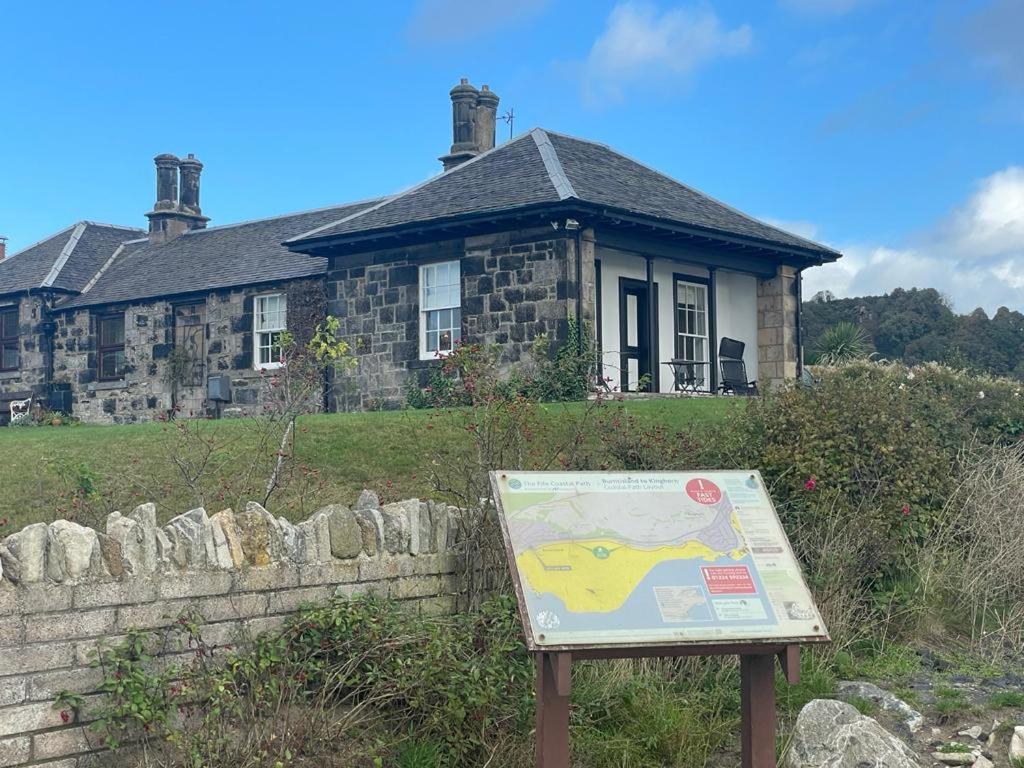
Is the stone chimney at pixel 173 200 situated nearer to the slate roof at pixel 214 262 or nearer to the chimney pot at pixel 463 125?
the slate roof at pixel 214 262

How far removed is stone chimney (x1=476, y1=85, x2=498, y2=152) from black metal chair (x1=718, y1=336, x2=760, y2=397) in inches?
255

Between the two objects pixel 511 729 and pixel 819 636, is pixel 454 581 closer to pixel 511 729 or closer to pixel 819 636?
pixel 511 729

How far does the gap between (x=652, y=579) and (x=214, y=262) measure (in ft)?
71.0

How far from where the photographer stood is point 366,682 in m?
6.07

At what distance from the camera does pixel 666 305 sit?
20172 mm

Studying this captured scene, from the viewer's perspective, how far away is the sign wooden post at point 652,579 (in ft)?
16.1

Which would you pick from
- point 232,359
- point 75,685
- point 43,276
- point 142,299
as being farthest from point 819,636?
point 43,276

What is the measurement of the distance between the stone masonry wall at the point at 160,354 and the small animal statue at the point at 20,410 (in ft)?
2.86

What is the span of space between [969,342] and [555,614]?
37.8 meters

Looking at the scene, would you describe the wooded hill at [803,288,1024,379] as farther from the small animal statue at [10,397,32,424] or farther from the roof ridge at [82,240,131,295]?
the small animal statue at [10,397,32,424]

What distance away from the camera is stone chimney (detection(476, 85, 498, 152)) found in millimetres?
22797

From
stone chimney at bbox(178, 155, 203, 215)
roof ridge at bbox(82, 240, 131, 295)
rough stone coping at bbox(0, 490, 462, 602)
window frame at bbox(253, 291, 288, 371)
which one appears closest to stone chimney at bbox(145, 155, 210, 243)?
stone chimney at bbox(178, 155, 203, 215)

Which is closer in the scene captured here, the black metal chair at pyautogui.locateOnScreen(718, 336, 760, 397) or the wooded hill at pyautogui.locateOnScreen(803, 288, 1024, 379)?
the black metal chair at pyautogui.locateOnScreen(718, 336, 760, 397)

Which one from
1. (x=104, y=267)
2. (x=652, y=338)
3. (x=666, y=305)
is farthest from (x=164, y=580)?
(x=104, y=267)
